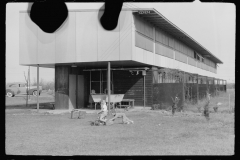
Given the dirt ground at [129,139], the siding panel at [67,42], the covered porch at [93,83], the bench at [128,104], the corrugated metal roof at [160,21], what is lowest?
the dirt ground at [129,139]

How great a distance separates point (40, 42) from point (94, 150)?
12.9 m

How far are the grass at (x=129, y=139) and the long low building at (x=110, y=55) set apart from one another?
6072 mm

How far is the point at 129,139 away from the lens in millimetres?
9570

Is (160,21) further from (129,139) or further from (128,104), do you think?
(129,139)

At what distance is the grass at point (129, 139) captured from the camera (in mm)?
7898

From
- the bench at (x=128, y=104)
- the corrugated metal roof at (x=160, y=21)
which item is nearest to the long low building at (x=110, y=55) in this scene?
the corrugated metal roof at (x=160, y=21)

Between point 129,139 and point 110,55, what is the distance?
904cm

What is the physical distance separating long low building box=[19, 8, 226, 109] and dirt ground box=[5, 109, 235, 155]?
236 inches

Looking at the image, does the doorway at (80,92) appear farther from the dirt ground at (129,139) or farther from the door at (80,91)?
the dirt ground at (129,139)

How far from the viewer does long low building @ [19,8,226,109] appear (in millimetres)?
17984

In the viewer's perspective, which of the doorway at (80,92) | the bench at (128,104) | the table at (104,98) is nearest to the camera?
the table at (104,98)

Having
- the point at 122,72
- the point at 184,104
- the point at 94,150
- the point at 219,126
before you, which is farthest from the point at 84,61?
the point at 94,150

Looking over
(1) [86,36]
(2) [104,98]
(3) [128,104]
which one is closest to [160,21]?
(1) [86,36]

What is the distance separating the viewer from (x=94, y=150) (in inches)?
318
